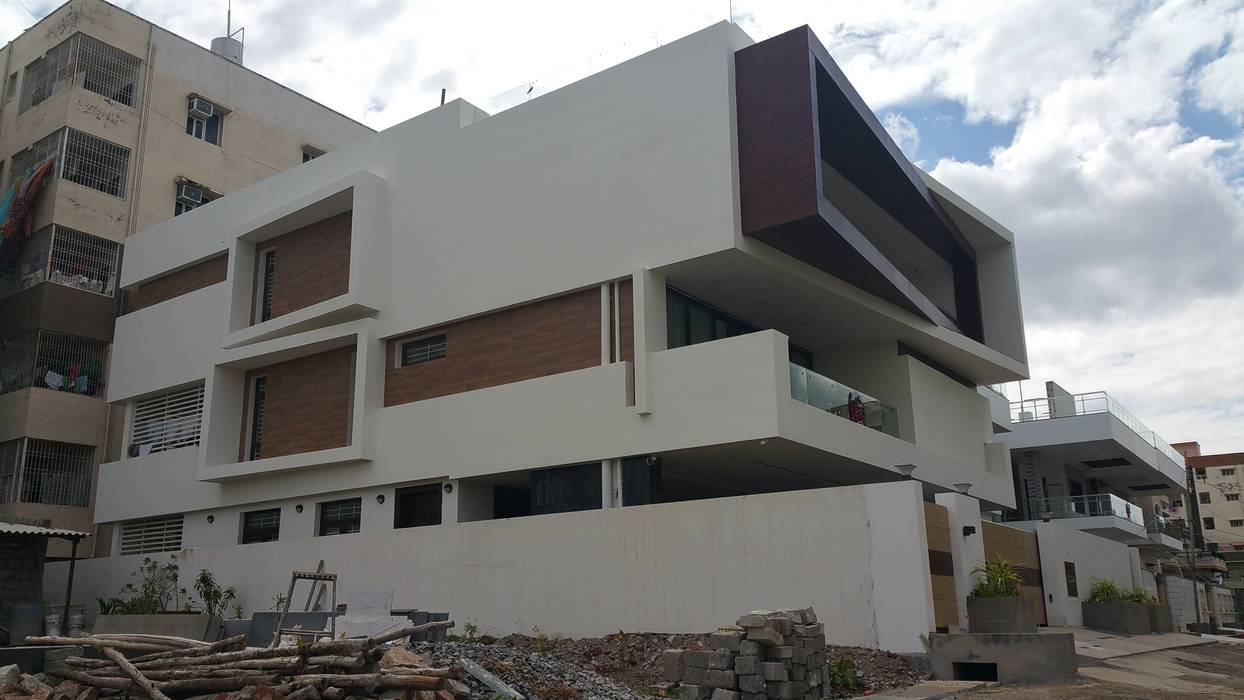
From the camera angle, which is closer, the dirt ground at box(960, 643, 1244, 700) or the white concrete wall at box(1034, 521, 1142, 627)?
the dirt ground at box(960, 643, 1244, 700)

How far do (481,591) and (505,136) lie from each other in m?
10.3

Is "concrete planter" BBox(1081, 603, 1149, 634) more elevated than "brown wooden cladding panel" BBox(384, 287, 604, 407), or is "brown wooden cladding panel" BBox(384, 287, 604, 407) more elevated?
"brown wooden cladding panel" BBox(384, 287, 604, 407)

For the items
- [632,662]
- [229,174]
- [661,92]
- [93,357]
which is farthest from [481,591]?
[229,174]

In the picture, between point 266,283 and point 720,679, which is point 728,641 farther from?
point 266,283

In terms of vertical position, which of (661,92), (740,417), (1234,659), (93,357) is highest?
(661,92)

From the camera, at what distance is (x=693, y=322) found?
2244cm

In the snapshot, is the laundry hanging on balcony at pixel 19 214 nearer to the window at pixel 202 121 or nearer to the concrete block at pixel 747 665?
the window at pixel 202 121

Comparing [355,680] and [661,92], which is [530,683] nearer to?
[355,680]

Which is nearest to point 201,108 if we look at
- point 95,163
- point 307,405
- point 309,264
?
point 95,163

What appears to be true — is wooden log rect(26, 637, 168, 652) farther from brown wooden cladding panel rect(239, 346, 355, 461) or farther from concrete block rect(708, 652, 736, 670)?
brown wooden cladding panel rect(239, 346, 355, 461)

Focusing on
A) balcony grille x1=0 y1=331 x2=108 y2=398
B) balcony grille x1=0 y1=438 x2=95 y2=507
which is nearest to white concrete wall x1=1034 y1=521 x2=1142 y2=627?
balcony grille x1=0 y1=438 x2=95 y2=507

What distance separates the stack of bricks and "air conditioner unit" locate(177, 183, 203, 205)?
93.0 ft

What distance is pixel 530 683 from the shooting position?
12.9m

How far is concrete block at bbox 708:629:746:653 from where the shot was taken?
12.6 metres
